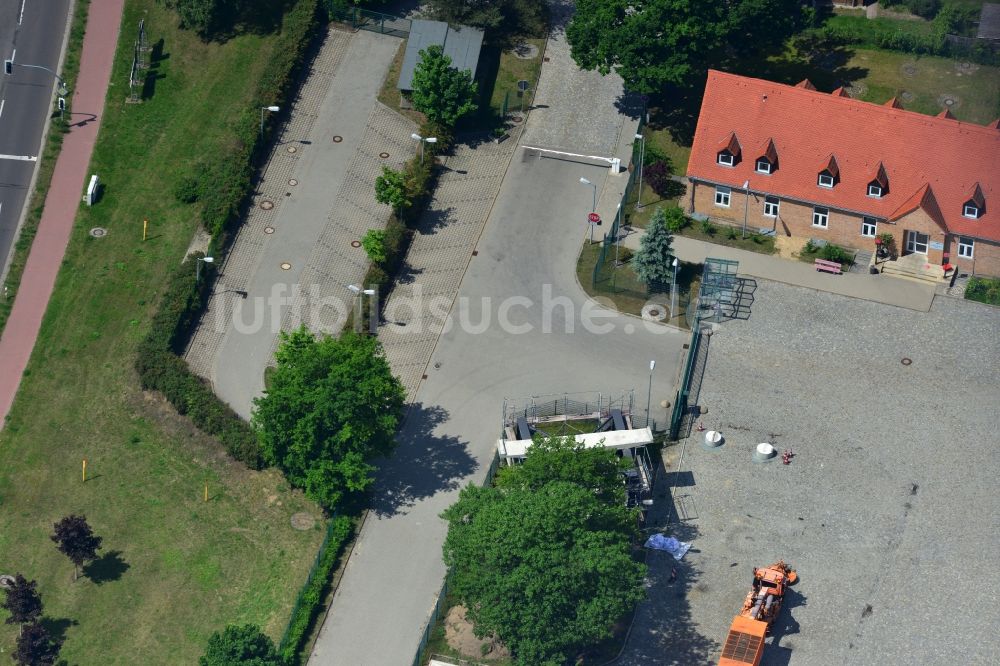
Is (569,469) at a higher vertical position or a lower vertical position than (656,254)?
lower

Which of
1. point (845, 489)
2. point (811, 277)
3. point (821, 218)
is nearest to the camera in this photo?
point (845, 489)

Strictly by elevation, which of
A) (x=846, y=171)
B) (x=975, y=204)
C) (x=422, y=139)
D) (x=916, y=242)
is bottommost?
(x=422, y=139)

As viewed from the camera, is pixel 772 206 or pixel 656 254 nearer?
pixel 656 254

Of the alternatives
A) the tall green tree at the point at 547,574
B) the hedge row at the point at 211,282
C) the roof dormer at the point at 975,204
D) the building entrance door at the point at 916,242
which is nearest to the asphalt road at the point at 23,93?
the hedge row at the point at 211,282

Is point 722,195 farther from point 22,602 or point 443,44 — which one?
point 22,602

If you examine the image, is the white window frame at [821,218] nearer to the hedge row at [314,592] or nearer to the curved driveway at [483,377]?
the curved driveway at [483,377]

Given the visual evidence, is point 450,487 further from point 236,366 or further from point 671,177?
point 671,177

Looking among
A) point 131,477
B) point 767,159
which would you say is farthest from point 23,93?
point 767,159
